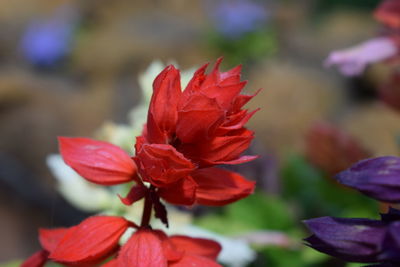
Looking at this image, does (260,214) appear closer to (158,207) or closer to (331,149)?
(331,149)

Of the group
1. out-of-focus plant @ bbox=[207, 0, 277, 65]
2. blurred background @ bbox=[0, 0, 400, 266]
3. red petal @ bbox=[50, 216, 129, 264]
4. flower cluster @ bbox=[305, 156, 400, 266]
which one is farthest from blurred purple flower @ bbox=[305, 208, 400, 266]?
out-of-focus plant @ bbox=[207, 0, 277, 65]

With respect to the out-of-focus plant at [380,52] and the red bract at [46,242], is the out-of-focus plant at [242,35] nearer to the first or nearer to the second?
the out-of-focus plant at [380,52]

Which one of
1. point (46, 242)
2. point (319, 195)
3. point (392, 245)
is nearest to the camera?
point (392, 245)

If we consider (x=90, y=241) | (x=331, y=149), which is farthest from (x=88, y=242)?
(x=331, y=149)

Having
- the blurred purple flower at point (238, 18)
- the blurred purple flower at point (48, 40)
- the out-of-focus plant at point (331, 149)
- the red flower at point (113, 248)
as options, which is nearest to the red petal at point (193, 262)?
the red flower at point (113, 248)

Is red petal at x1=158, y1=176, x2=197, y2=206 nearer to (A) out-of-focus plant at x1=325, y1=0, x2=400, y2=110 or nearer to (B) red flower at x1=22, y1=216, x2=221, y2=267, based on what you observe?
(B) red flower at x1=22, y1=216, x2=221, y2=267

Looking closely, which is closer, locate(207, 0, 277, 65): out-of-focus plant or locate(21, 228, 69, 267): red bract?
locate(21, 228, 69, 267): red bract
